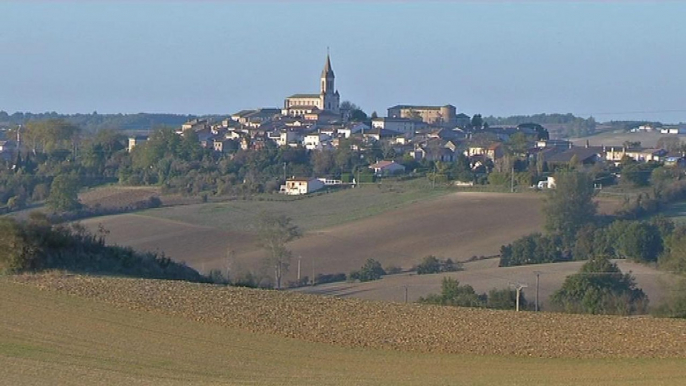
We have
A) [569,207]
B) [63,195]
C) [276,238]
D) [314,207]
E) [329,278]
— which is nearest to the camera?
[329,278]

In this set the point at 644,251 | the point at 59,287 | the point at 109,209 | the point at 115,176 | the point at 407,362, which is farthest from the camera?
the point at 115,176

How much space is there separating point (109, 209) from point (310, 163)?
20.1m

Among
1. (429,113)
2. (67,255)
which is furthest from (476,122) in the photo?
(67,255)

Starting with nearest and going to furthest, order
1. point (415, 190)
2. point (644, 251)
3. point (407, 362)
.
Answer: point (407, 362) → point (644, 251) → point (415, 190)

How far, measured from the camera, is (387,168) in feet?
216

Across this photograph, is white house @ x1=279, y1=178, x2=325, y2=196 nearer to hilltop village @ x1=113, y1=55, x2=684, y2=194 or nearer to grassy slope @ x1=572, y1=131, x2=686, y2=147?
hilltop village @ x1=113, y1=55, x2=684, y2=194

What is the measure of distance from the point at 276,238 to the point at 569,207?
11132 millimetres

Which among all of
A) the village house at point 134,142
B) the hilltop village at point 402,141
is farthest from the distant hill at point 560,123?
the village house at point 134,142

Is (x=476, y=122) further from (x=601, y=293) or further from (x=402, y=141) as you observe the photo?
(x=601, y=293)

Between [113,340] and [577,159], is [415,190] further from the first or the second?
Answer: [113,340]

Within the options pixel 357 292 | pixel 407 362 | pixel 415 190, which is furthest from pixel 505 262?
pixel 407 362

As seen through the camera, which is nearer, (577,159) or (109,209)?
(109,209)

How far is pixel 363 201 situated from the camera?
54031 mm

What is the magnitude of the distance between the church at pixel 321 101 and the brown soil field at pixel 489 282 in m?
70.1
